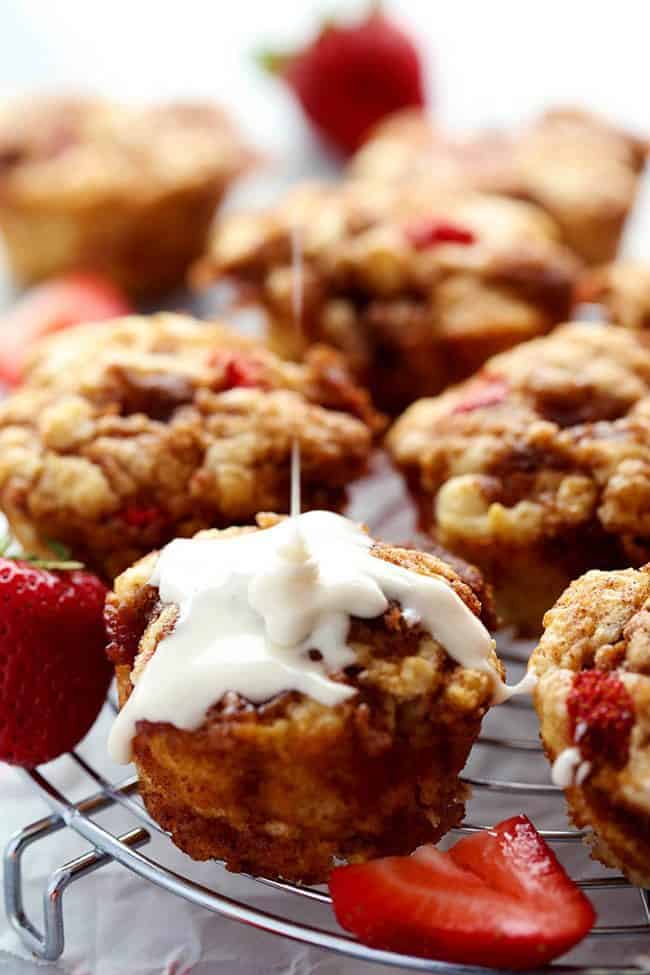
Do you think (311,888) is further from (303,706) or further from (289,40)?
(289,40)

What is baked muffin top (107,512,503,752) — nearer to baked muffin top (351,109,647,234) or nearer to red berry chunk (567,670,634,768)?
red berry chunk (567,670,634,768)

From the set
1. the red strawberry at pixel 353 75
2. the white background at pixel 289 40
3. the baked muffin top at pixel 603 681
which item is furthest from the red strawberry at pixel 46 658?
the red strawberry at pixel 353 75

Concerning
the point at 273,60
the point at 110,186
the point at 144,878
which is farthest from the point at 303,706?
the point at 273,60

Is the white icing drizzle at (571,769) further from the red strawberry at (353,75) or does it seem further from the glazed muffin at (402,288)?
the red strawberry at (353,75)

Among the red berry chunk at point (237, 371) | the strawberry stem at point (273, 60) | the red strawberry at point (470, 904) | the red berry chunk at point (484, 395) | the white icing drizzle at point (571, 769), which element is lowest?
the red strawberry at point (470, 904)

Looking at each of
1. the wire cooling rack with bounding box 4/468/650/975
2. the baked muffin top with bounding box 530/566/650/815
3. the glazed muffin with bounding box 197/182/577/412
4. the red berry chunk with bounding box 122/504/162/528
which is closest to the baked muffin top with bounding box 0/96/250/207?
the glazed muffin with bounding box 197/182/577/412

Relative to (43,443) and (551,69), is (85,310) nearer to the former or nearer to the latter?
(43,443)
